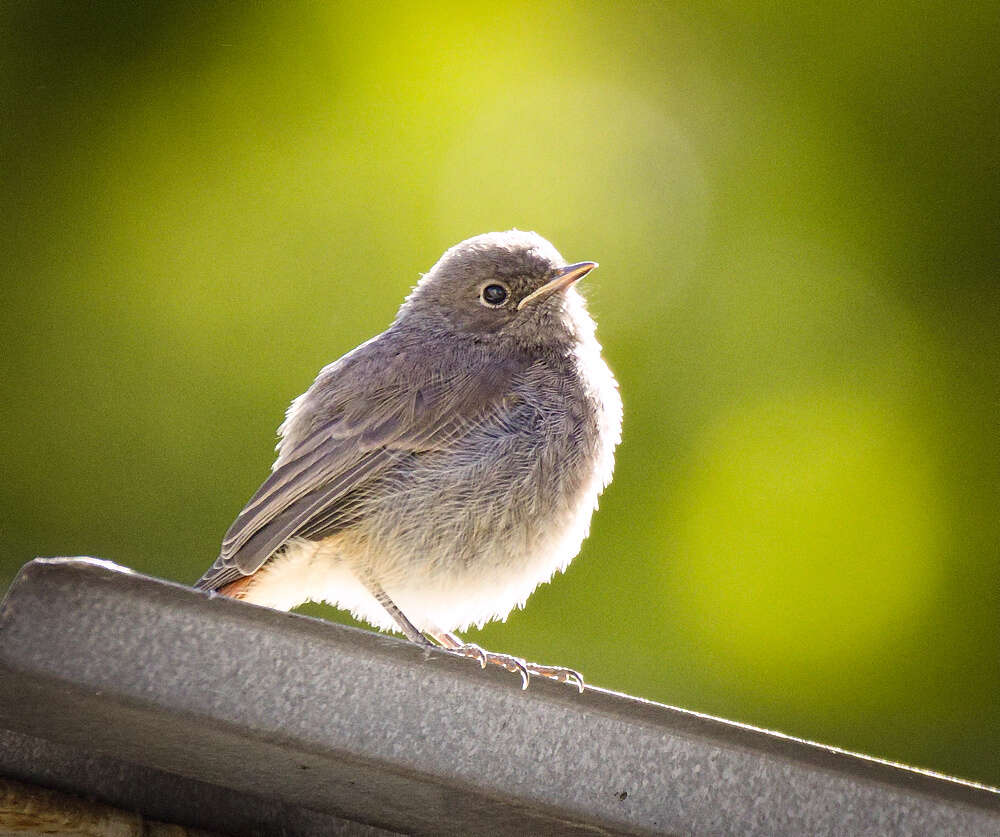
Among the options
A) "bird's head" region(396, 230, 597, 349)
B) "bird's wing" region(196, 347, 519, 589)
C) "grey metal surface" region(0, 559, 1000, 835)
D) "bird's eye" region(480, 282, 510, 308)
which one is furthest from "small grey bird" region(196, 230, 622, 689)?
"grey metal surface" region(0, 559, 1000, 835)

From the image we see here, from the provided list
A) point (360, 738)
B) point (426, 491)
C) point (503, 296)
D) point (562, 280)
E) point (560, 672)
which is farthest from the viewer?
point (503, 296)

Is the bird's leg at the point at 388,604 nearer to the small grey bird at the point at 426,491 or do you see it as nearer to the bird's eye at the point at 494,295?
the small grey bird at the point at 426,491

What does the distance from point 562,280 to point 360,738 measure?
3.04 metres

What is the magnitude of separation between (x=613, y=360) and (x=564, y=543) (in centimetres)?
69

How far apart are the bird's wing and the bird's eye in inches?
19.6

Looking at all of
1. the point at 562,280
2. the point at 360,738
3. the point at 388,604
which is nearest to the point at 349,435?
the point at 388,604

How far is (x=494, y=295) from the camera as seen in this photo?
19.1ft

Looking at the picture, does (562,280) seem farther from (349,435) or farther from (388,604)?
(388,604)

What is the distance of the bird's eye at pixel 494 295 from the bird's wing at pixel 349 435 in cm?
50

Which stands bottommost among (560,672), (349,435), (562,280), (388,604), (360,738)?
(388,604)

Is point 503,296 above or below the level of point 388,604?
above

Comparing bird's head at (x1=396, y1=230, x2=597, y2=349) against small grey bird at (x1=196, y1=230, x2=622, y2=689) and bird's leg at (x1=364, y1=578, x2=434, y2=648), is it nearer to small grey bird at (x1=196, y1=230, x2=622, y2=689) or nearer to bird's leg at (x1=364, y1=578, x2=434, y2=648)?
small grey bird at (x1=196, y1=230, x2=622, y2=689)

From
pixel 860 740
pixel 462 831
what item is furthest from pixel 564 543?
pixel 462 831

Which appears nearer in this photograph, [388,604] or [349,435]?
[388,604]
